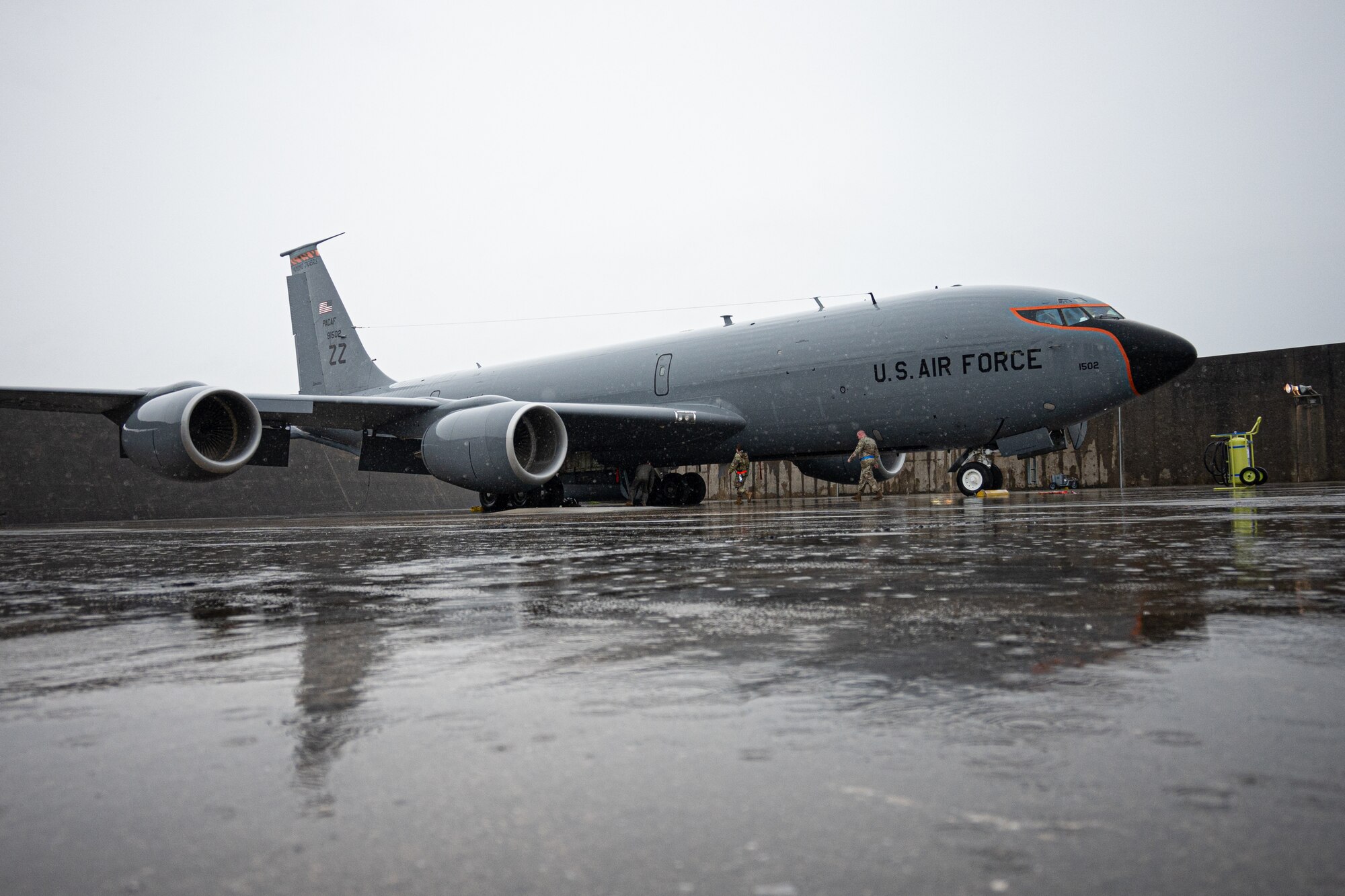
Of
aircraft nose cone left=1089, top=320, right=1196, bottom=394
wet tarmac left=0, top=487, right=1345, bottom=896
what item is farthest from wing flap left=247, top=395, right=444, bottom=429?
wet tarmac left=0, top=487, right=1345, bottom=896

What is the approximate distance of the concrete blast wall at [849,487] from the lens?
15.5 metres

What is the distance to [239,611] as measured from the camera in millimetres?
2607

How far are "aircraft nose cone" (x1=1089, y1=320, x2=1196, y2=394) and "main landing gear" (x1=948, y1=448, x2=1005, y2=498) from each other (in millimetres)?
2168

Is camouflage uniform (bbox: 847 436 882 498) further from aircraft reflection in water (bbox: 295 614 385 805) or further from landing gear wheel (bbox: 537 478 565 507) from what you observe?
aircraft reflection in water (bbox: 295 614 385 805)

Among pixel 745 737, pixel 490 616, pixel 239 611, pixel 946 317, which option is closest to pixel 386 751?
pixel 745 737

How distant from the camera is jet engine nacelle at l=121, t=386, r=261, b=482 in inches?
384

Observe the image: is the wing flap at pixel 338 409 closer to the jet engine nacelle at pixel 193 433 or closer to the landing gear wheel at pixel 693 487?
the jet engine nacelle at pixel 193 433

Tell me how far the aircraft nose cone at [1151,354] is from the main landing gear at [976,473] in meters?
2.17

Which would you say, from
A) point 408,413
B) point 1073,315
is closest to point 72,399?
point 408,413

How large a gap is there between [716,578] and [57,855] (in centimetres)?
242

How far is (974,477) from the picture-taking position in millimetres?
12578

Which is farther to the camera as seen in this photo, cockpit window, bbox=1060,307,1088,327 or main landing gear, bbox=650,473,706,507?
main landing gear, bbox=650,473,706,507

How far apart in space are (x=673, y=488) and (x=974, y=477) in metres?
4.75

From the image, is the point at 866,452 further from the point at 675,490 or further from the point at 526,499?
the point at 526,499
